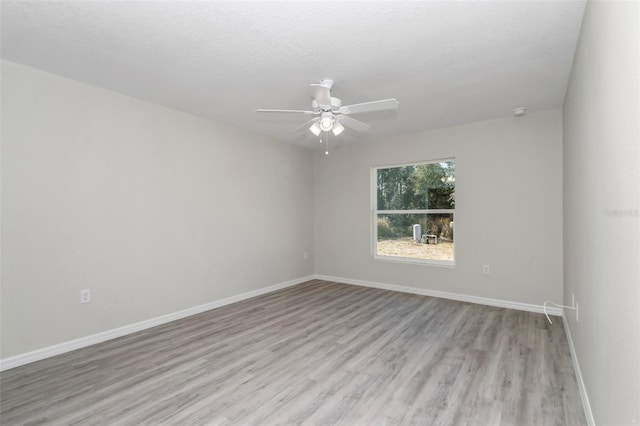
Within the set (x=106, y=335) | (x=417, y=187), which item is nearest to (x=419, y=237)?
(x=417, y=187)

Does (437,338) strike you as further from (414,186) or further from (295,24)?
(295,24)

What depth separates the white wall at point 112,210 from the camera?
2635 millimetres

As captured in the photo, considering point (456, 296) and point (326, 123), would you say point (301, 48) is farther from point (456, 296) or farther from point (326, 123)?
point (456, 296)

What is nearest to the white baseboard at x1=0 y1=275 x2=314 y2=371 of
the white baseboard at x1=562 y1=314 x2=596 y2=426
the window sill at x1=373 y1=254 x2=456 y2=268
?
the window sill at x1=373 y1=254 x2=456 y2=268

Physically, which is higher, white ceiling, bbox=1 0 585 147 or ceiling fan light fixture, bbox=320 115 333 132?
white ceiling, bbox=1 0 585 147

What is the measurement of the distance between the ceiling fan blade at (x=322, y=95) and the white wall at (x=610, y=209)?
5.55 feet

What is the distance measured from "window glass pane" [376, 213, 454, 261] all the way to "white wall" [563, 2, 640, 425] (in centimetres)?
244

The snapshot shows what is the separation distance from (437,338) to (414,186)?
2.50 m

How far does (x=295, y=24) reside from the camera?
2078 millimetres

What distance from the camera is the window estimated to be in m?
4.64

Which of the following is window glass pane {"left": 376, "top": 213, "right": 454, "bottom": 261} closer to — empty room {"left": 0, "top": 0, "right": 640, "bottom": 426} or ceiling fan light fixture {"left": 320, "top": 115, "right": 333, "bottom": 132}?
empty room {"left": 0, "top": 0, "right": 640, "bottom": 426}

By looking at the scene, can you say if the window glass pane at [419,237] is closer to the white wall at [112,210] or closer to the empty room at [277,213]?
the empty room at [277,213]

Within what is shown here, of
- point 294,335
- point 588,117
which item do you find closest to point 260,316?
point 294,335

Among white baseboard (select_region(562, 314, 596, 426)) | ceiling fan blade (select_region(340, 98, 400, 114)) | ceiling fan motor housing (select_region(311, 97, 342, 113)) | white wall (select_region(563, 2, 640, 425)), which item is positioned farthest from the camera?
ceiling fan motor housing (select_region(311, 97, 342, 113))
